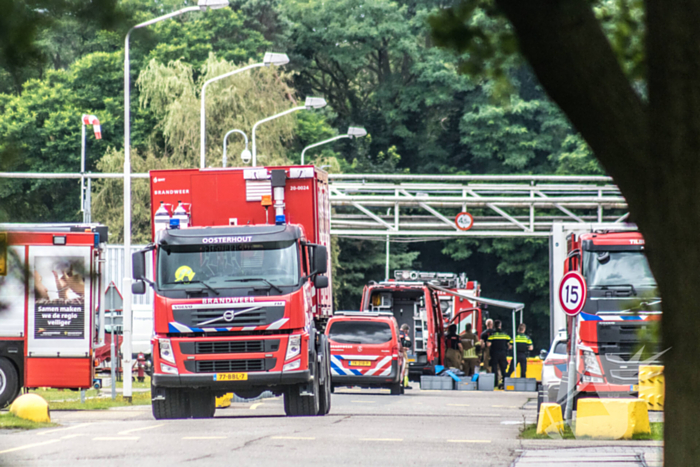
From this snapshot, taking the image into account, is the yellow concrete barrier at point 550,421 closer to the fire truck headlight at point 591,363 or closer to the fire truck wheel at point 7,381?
the fire truck headlight at point 591,363

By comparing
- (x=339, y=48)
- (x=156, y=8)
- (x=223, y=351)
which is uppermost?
(x=339, y=48)

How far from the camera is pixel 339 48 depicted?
181 feet

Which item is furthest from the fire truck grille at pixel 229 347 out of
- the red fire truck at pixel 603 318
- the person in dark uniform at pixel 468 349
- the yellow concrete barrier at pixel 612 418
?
the person in dark uniform at pixel 468 349

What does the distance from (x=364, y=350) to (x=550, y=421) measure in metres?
10.3

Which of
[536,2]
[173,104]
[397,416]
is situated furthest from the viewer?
[173,104]

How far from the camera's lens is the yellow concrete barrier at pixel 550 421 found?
13875mm

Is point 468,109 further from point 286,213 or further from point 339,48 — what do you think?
point 286,213

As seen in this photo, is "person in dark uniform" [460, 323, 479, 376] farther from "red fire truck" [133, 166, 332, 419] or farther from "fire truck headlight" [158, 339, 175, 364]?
"fire truck headlight" [158, 339, 175, 364]

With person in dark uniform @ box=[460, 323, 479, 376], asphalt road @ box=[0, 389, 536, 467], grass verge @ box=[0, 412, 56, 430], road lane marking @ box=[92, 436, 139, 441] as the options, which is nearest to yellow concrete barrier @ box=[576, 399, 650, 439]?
asphalt road @ box=[0, 389, 536, 467]

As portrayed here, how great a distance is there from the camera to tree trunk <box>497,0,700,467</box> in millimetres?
2770

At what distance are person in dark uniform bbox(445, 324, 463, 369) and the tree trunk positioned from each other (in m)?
28.2

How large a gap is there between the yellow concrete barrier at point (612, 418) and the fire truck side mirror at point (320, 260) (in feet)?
12.3

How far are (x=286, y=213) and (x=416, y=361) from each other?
16.0m

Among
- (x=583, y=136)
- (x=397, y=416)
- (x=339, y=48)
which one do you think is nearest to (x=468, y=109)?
(x=339, y=48)
